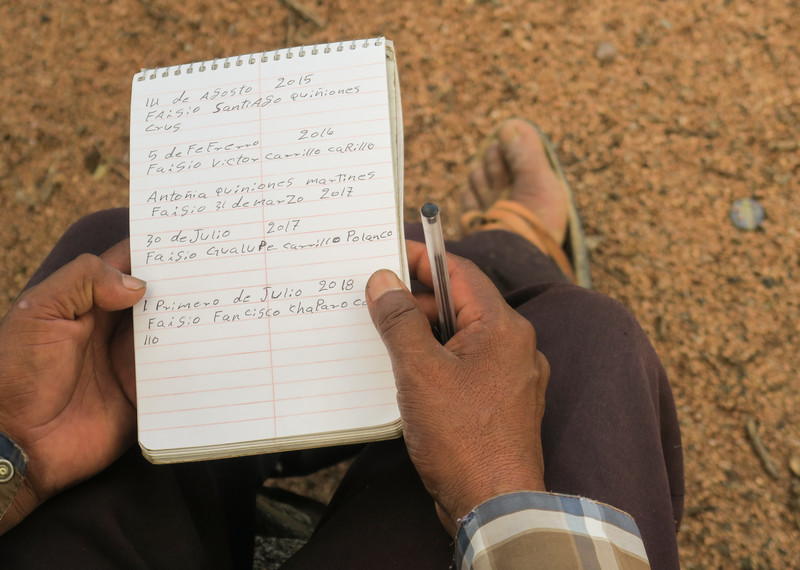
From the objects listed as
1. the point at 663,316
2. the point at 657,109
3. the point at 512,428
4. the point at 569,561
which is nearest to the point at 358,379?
the point at 512,428

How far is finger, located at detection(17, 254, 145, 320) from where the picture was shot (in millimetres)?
773

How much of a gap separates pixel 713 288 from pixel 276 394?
3.84 ft

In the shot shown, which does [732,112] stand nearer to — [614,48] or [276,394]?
[614,48]

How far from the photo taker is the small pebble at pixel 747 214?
1490 mm

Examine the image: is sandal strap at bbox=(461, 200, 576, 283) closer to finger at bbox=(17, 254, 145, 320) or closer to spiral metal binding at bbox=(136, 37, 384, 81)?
spiral metal binding at bbox=(136, 37, 384, 81)

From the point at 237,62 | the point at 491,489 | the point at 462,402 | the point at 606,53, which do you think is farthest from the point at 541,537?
the point at 606,53

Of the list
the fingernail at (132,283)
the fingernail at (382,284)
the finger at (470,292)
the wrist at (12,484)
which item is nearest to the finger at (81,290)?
the fingernail at (132,283)

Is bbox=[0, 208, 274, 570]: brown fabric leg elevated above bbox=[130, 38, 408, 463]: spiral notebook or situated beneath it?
situated beneath

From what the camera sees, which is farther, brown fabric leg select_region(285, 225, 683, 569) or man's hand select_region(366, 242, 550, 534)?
brown fabric leg select_region(285, 225, 683, 569)

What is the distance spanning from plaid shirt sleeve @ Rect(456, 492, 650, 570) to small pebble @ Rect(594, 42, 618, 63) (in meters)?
1.30

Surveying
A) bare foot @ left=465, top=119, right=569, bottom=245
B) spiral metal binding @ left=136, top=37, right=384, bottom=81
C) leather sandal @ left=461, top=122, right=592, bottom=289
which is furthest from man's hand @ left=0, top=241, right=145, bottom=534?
bare foot @ left=465, top=119, right=569, bottom=245

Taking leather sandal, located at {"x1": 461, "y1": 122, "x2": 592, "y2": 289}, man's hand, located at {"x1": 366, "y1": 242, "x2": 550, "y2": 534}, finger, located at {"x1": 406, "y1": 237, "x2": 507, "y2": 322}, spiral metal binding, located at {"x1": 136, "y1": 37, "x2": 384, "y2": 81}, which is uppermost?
spiral metal binding, located at {"x1": 136, "y1": 37, "x2": 384, "y2": 81}

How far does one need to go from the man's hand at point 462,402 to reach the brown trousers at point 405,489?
13 centimetres

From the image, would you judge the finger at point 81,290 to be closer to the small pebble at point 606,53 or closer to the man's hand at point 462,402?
the man's hand at point 462,402
